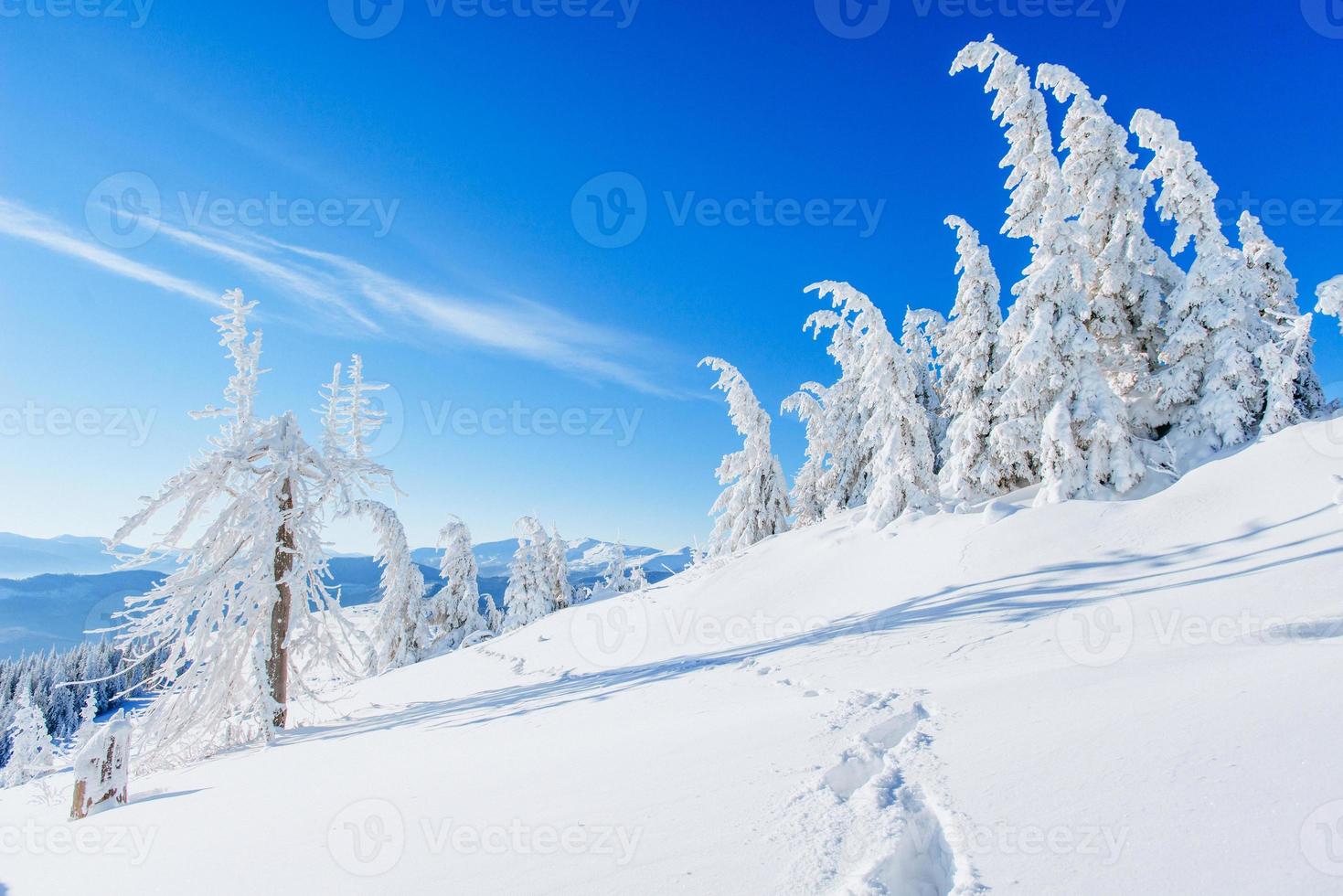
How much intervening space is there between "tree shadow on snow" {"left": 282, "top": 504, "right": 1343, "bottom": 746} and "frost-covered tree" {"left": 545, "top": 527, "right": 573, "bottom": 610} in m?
23.6

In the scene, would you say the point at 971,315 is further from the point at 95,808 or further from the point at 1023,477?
the point at 95,808

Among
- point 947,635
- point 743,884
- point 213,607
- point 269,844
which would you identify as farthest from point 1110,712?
point 213,607

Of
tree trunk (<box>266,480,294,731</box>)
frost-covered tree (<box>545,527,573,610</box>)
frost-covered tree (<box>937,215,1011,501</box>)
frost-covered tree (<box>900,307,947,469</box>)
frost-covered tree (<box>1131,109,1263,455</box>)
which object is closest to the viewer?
tree trunk (<box>266,480,294,731</box>)

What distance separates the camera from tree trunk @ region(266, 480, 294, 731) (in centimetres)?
1052

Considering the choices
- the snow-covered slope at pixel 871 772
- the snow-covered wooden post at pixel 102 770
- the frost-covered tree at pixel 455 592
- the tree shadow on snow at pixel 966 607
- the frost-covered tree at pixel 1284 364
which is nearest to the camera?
the snow-covered slope at pixel 871 772

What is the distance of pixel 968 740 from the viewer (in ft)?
13.9

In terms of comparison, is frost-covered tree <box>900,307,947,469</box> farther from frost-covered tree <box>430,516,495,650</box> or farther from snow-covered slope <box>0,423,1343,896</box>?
frost-covered tree <box>430,516,495,650</box>

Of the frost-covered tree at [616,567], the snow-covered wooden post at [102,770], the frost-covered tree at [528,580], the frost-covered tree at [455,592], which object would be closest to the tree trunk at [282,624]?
the snow-covered wooden post at [102,770]

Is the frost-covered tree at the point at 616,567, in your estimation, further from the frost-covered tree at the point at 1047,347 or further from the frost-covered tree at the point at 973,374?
the frost-covered tree at the point at 1047,347

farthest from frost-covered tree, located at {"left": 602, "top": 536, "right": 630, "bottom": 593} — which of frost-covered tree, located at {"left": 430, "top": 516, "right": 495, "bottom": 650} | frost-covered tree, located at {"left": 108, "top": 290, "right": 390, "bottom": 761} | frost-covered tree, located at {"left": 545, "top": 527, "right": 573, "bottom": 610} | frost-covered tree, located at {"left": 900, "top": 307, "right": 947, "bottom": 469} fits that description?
frost-covered tree, located at {"left": 108, "top": 290, "right": 390, "bottom": 761}

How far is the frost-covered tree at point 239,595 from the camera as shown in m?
9.91

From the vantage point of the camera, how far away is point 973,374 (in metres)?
19.5

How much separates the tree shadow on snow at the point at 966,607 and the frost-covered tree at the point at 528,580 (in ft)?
74.4

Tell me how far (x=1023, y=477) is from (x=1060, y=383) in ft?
10.7
